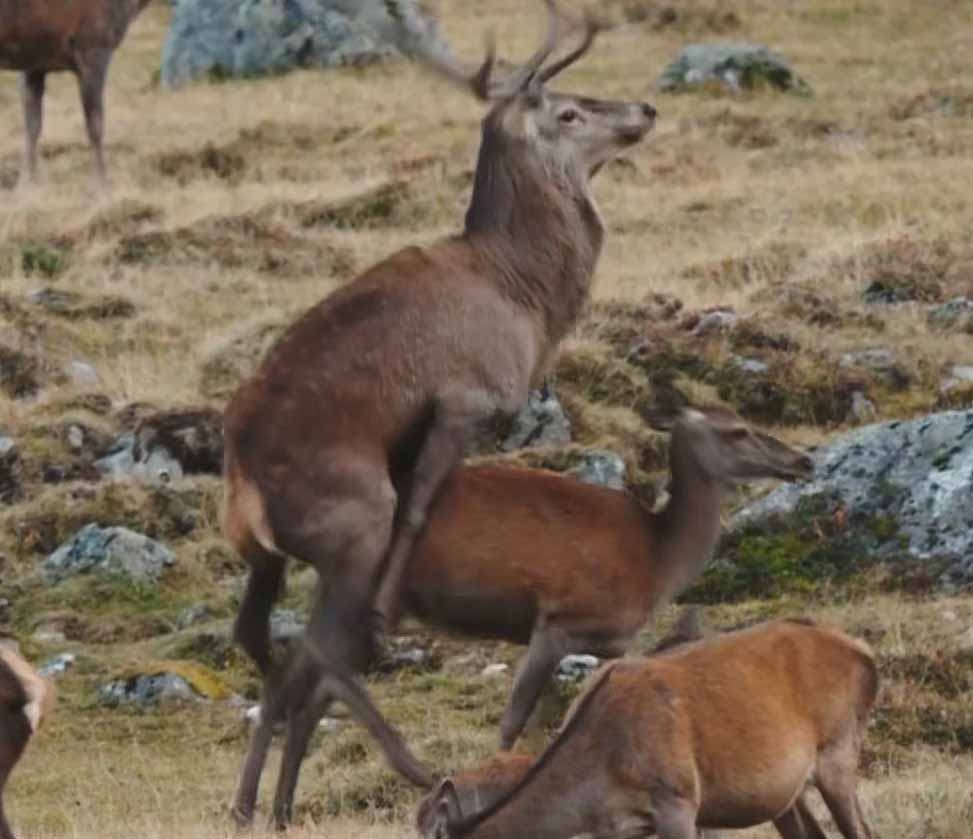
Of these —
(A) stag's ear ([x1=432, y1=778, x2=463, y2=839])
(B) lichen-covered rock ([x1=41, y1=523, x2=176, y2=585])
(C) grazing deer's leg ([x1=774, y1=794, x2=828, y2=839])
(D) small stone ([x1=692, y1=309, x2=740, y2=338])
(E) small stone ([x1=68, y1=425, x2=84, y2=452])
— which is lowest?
(E) small stone ([x1=68, y1=425, x2=84, y2=452])

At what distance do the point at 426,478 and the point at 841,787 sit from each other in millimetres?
2285

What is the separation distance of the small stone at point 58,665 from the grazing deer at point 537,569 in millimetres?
3524

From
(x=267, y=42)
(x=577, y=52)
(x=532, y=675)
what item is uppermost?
(x=577, y=52)

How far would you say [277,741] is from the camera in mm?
13445

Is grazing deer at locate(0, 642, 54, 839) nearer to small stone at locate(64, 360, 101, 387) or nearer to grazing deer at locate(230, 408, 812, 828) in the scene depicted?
grazing deer at locate(230, 408, 812, 828)

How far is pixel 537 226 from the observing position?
12039 mm

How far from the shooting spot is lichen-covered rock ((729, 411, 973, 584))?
14.7 meters

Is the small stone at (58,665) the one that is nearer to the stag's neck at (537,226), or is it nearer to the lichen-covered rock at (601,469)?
the lichen-covered rock at (601,469)

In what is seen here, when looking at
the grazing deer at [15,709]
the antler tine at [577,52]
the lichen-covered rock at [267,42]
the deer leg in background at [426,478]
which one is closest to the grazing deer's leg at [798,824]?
the deer leg in background at [426,478]

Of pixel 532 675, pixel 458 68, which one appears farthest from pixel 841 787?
pixel 458 68

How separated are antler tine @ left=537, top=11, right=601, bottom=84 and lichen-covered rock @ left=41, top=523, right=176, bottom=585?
4508 mm

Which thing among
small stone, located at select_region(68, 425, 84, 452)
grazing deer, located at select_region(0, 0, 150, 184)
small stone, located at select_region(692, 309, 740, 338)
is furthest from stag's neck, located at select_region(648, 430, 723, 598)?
grazing deer, located at select_region(0, 0, 150, 184)

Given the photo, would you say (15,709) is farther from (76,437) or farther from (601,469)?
(76,437)

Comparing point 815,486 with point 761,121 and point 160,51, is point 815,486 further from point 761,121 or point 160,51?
point 160,51
